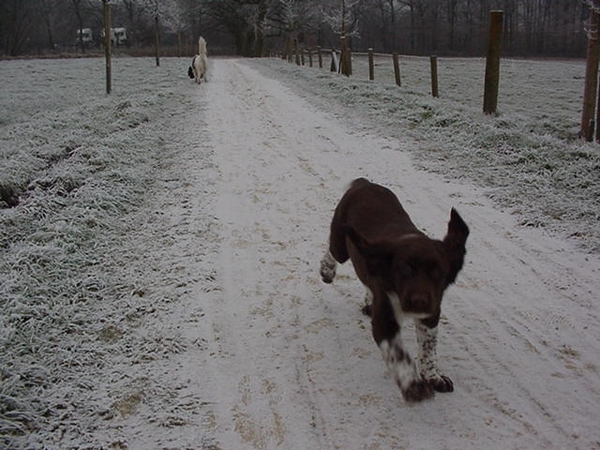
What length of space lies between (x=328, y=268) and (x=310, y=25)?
196ft

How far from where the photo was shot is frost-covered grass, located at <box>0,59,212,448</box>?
3.29m

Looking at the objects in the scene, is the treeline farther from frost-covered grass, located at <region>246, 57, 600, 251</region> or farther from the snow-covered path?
the snow-covered path

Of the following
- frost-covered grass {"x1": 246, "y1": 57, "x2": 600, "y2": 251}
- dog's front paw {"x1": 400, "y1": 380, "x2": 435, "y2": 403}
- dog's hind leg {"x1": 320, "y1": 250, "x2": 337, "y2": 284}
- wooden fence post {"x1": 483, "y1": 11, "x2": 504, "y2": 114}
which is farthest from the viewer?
wooden fence post {"x1": 483, "y1": 11, "x2": 504, "y2": 114}

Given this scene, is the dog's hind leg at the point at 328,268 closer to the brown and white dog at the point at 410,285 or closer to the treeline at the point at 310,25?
the brown and white dog at the point at 410,285

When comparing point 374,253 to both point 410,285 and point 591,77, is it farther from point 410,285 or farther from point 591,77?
point 591,77

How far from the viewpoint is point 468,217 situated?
629 centimetres

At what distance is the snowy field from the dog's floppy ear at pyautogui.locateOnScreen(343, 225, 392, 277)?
0.83 metres

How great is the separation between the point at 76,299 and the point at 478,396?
318 centimetres

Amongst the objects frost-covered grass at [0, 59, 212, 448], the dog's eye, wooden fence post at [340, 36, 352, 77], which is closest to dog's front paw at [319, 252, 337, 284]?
frost-covered grass at [0, 59, 212, 448]

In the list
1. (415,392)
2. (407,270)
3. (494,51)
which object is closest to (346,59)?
(494,51)

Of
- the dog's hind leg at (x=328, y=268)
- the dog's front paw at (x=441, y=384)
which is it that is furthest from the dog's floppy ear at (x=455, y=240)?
the dog's hind leg at (x=328, y=268)

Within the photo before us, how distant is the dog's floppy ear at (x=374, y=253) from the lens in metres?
3.12

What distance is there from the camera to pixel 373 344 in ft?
13.0

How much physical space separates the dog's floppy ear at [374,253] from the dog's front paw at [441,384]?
771 millimetres
